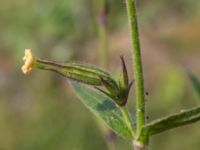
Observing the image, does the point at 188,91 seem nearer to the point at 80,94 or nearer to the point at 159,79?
the point at 159,79

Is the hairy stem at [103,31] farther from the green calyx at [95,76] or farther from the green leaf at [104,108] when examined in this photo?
the green calyx at [95,76]

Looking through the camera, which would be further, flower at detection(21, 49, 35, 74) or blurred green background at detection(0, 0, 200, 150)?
blurred green background at detection(0, 0, 200, 150)

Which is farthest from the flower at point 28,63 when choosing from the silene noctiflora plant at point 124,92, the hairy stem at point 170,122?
the hairy stem at point 170,122

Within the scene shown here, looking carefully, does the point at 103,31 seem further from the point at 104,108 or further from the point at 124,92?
the point at 124,92

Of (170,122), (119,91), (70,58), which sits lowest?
(70,58)

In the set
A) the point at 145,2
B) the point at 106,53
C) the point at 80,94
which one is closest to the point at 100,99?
the point at 80,94

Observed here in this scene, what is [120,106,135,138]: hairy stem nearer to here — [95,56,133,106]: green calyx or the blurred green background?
[95,56,133,106]: green calyx

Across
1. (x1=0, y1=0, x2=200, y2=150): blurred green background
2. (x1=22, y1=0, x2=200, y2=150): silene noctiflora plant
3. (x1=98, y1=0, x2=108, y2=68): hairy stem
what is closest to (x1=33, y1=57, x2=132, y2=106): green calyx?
(x1=22, y1=0, x2=200, y2=150): silene noctiflora plant

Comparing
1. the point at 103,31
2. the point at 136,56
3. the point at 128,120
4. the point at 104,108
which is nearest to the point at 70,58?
the point at 103,31
